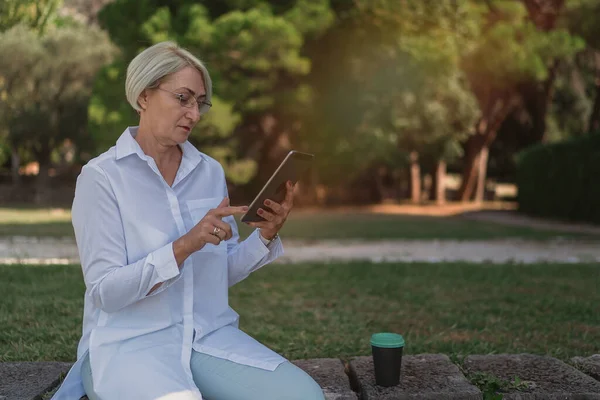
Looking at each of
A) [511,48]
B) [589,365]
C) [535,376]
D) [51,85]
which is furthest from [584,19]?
[51,85]

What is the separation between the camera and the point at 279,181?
242cm

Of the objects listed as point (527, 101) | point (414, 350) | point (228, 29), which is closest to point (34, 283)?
point (414, 350)

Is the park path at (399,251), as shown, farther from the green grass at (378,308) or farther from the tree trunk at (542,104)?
the tree trunk at (542,104)

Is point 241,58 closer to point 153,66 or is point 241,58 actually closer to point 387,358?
point 387,358

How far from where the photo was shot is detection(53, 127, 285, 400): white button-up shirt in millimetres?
2215

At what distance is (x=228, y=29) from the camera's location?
722 inches

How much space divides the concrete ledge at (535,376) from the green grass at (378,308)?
65 centimetres

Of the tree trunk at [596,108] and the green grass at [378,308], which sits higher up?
the tree trunk at [596,108]

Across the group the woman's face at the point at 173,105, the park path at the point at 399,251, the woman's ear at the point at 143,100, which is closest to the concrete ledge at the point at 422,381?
the woman's face at the point at 173,105

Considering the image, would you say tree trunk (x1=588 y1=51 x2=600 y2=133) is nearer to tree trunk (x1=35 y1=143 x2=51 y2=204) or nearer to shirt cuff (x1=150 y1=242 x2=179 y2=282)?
tree trunk (x1=35 y1=143 x2=51 y2=204)

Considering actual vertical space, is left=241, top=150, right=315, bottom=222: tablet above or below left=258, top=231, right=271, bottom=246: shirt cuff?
above

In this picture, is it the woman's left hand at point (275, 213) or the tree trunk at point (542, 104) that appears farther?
the tree trunk at point (542, 104)

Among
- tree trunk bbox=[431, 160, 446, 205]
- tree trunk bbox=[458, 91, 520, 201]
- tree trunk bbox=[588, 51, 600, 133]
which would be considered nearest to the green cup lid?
tree trunk bbox=[588, 51, 600, 133]

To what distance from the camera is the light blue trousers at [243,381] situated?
2.25 meters
